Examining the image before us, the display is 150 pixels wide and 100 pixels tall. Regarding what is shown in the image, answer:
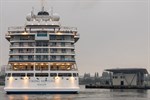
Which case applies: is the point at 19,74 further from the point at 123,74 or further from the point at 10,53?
the point at 123,74

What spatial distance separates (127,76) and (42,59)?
75.6 meters

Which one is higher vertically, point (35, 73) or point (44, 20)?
point (44, 20)

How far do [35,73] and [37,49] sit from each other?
200 inches

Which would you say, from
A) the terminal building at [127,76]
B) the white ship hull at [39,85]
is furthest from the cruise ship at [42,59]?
the terminal building at [127,76]

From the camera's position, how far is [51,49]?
76.6 meters

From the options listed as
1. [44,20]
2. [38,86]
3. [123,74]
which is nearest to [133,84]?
[123,74]

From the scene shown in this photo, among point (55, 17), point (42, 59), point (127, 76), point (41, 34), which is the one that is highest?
point (55, 17)

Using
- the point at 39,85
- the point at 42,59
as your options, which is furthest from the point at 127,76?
the point at 39,85

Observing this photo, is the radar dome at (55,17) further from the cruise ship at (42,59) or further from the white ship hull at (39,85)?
the white ship hull at (39,85)

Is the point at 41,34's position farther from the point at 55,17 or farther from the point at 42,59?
the point at 55,17

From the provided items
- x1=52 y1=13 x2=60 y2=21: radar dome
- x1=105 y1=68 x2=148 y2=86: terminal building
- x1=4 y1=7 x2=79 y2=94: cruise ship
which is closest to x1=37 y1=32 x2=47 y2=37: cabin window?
x1=4 y1=7 x2=79 y2=94: cruise ship

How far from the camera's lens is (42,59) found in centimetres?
7544

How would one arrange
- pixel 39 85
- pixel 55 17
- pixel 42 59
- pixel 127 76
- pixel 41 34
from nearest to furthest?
pixel 39 85 → pixel 42 59 → pixel 41 34 → pixel 55 17 → pixel 127 76

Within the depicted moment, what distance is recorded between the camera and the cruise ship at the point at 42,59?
72188mm
